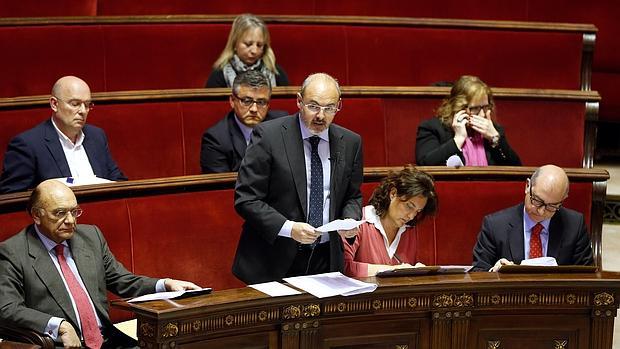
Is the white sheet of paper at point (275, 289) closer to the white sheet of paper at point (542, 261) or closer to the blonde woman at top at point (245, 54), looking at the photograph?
the white sheet of paper at point (542, 261)

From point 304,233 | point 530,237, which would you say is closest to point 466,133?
point 530,237

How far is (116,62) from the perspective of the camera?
2.89 metres

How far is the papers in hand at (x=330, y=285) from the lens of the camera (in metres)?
1.74

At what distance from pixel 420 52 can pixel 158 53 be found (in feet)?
2.33

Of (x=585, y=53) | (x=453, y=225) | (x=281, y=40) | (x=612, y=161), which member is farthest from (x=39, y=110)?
(x=612, y=161)

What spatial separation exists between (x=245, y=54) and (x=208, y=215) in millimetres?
620

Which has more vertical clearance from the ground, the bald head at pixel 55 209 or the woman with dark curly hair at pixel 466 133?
the woman with dark curly hair at pixel 466 133

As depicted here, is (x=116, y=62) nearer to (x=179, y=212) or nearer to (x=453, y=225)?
(x=179, y=212)

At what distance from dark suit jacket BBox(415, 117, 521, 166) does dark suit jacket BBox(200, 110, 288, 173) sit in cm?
42

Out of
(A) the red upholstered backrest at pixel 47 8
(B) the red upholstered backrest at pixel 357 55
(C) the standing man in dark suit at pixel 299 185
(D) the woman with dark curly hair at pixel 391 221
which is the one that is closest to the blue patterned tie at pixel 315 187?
(C) the standing man in dark suit at pixel 299 185

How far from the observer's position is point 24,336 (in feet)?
5.66

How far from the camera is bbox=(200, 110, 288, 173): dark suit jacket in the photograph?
7.77 feet

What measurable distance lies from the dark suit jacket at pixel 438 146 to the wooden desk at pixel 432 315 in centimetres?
62

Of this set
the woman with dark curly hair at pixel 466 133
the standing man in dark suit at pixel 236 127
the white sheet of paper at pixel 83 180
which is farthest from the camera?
the woman with dark curly hair at pixel 466 133
